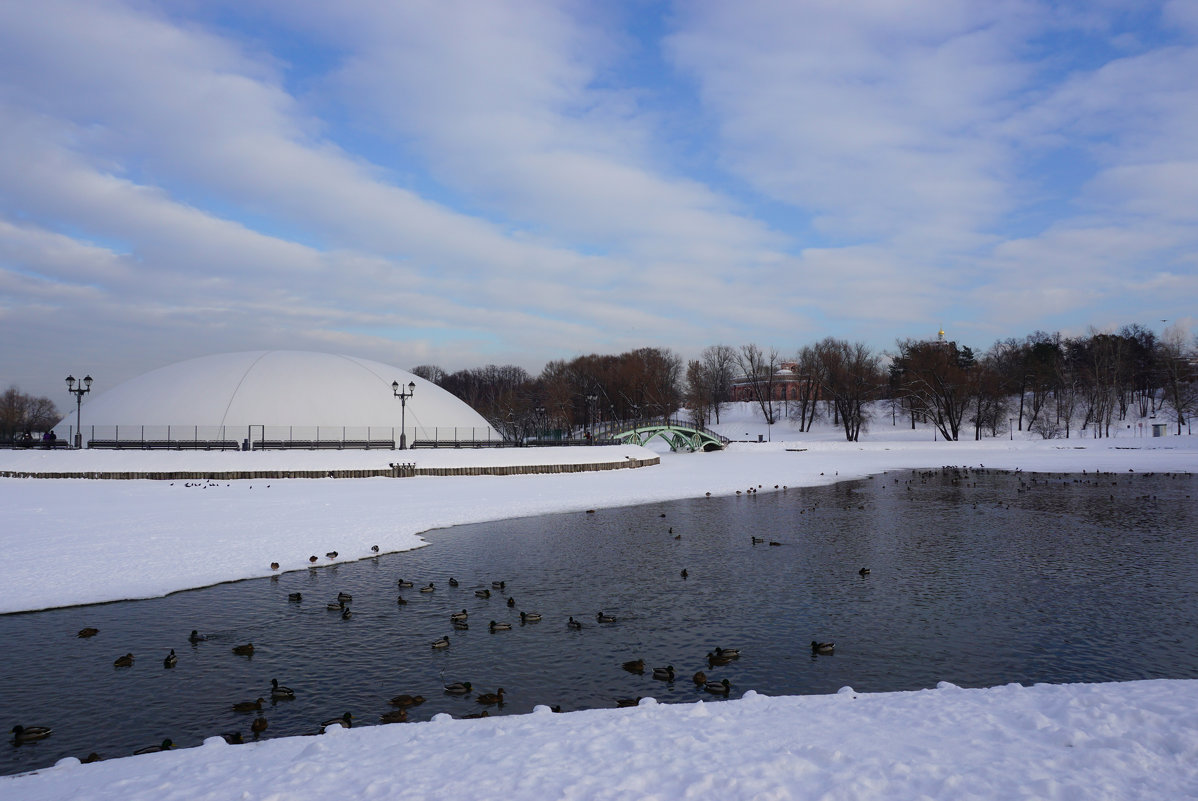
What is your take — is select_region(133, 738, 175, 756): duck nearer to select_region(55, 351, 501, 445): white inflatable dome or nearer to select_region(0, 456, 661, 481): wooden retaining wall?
select_region(0, 456, 661, 481): wooden retaining wall

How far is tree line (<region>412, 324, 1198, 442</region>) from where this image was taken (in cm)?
8319

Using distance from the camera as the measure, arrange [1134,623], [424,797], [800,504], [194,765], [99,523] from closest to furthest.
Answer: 1. [424,797]
2. [194,765]
3. [1134,623]
4. [99,523]
5. [800,504]

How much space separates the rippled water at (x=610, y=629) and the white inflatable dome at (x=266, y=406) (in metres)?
40.6

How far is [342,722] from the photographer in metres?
7.90

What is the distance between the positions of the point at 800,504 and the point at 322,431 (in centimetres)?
3993

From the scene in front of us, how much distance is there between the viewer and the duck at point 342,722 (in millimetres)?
7663

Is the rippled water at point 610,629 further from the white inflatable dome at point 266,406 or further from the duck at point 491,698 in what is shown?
the white inflatable dome at point 266,406

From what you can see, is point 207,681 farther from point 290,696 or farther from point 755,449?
point 755,449

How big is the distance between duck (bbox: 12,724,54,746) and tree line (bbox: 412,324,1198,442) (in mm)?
69188

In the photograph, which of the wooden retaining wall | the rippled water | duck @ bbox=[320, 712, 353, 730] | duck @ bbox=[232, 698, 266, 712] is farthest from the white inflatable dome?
duck @ bbox=[320, 712, 353, 730]

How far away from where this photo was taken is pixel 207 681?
952 cm

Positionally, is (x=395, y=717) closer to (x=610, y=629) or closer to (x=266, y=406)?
(x=610, y=629)

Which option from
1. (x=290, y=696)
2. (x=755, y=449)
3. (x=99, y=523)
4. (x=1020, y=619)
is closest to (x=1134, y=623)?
(x=1020, y=619)

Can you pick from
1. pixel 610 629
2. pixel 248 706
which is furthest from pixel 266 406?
pixel 248 706
